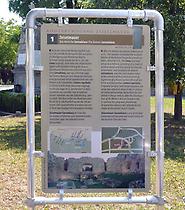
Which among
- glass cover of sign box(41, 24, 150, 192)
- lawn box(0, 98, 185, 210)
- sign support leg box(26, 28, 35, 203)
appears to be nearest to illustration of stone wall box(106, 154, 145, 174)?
glass cover of sign box(41, 24, 150, 192)

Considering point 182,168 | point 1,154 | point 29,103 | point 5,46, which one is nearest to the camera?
point 29,103

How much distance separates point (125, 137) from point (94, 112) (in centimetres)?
34

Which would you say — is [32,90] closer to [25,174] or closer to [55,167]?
[55,167]

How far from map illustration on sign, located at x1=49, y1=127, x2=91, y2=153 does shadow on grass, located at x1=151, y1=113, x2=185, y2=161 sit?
5.68 metres

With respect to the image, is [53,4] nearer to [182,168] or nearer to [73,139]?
[182,168]

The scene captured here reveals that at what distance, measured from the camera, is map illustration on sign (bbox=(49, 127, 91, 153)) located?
12.0 ft

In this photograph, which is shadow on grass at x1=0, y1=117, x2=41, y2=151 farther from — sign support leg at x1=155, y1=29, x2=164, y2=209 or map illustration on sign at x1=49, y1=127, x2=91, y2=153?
sign support leg at x1=155, y1=29, x2=164, y2=209

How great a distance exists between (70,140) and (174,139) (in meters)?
8.79

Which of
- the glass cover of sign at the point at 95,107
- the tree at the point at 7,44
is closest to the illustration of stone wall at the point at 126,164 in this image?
the glass cover of sign at the point at 95,107

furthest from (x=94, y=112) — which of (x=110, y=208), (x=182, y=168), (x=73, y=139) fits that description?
(x=182, y=168)

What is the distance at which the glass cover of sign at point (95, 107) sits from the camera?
3.61 metres

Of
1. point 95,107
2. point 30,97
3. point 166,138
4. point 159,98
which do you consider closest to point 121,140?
point 95,107

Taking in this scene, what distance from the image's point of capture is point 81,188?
3678mm

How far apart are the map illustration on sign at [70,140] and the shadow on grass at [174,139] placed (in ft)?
18.6
